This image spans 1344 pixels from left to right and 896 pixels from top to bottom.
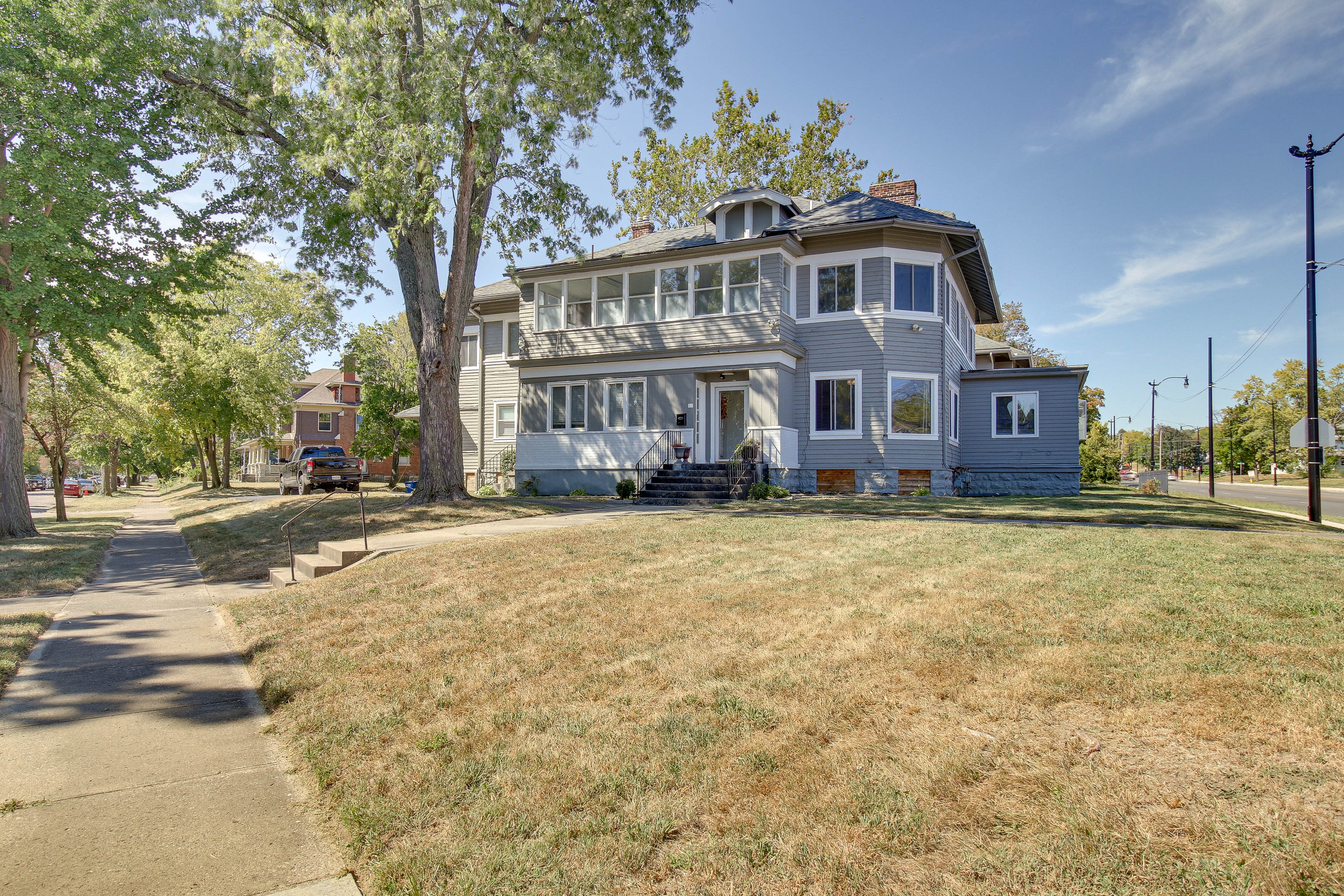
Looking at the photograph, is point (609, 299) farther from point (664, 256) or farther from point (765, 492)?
point (765, 492)

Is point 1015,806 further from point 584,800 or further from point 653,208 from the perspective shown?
point 653,208

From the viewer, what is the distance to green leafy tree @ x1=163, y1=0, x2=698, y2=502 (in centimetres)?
1321

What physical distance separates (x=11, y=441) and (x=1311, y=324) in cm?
2646

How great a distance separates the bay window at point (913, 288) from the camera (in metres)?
19.5

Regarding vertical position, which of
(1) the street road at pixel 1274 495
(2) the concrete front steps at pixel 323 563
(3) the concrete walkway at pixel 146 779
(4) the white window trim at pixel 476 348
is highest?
(4) the white window trim at pixel 476 348

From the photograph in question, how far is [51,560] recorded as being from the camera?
40.0 ft

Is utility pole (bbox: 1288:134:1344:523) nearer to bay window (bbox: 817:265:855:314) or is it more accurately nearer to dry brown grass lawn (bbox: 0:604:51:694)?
bay window (bbox: 817:265:855:314)

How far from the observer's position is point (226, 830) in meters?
3.39

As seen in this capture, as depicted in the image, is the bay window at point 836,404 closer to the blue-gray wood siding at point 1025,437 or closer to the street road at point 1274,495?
the blue-gray wood siding at point 1025,437

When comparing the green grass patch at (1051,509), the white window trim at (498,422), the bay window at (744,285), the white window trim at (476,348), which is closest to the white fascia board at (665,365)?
the bay window at (744,285)

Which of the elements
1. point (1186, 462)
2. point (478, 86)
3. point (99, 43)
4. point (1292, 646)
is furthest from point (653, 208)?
point (1186, 462)

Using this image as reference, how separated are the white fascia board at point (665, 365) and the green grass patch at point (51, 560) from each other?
474 inches

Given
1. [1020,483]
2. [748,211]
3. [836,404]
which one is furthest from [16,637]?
[1020,483]

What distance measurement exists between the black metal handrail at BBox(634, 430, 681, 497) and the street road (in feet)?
50.3
